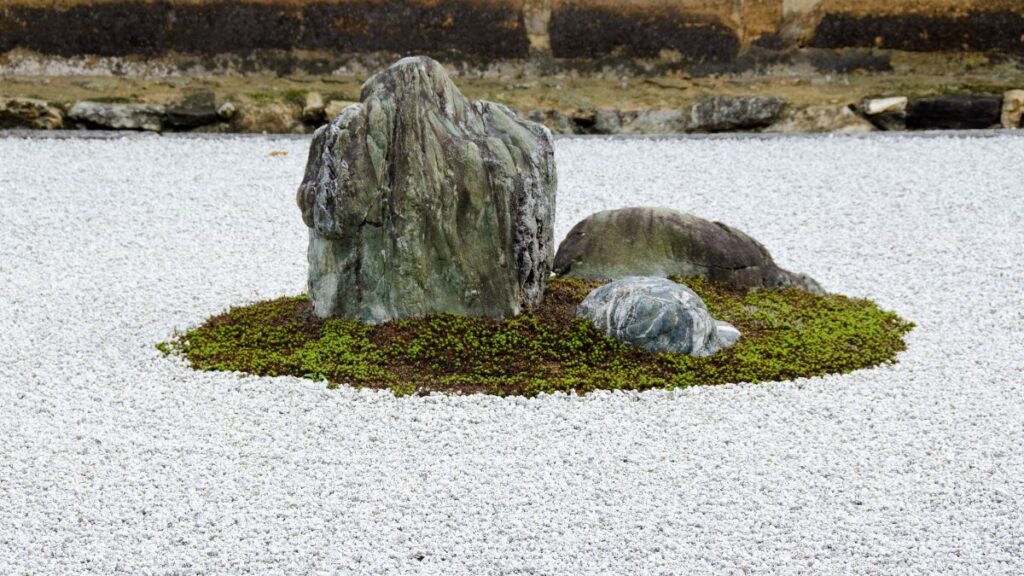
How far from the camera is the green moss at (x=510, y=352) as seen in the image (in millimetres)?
6910

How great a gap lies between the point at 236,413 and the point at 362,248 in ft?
4.86

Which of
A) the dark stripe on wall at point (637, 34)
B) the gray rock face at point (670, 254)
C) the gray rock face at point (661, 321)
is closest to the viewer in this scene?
the gray rock face at point (661, 321)

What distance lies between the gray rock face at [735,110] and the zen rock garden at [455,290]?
7348mm

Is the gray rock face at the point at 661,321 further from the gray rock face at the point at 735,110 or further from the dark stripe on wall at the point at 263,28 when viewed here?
the dark stripe on wall at the point at 263,28

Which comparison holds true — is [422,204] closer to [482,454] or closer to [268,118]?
[482,454]

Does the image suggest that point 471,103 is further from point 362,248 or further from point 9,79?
point 9,79

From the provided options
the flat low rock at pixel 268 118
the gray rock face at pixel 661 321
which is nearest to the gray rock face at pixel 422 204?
the gray rock face at pixel 661 321

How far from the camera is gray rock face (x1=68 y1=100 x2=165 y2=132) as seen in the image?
14.7m

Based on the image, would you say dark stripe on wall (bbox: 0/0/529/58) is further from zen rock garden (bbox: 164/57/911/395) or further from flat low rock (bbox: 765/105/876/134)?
zen rock garden (bbox: 164/57/911/395)

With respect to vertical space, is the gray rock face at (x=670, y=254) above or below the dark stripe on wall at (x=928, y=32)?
below

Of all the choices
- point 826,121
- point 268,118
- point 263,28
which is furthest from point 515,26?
point 826,121

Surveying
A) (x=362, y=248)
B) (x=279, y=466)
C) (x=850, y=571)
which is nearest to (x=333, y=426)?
(x=279, y=466)

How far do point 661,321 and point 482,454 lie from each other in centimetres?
181

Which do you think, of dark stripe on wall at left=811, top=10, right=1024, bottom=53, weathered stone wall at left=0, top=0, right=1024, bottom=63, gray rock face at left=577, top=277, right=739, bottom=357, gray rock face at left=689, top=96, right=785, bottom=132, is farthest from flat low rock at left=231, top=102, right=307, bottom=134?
gray rock face at left=577, top=277, right=739, bottom=357
